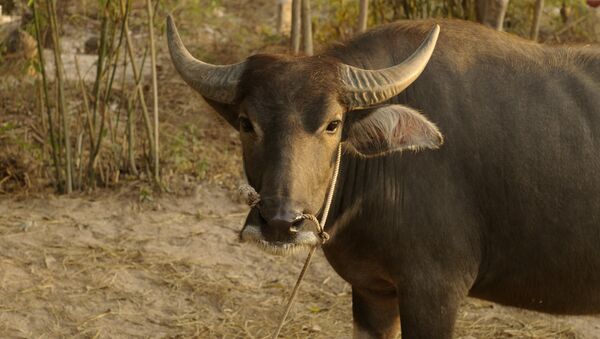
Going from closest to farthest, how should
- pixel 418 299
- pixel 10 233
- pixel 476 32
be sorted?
pixel 418 299 < pixel 476 32 < pixel 10 233

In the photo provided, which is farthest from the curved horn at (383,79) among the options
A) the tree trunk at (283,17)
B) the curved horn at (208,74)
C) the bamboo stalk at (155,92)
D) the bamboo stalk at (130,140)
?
the tree trunk at (283,17)

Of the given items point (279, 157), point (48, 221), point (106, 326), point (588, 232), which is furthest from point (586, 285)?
point (48, 221)

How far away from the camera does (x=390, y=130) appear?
375 centimetres

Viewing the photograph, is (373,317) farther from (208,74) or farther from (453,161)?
(208,74)

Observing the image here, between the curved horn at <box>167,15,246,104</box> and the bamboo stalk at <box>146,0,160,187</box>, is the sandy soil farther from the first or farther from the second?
the curved horn at <box>167,15,246,104</box>

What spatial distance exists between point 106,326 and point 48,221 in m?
1.45

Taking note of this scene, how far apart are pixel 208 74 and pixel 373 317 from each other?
149cm

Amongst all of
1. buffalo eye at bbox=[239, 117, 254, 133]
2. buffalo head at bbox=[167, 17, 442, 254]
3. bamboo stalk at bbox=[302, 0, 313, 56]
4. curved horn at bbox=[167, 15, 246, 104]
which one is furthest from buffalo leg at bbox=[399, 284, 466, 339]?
bamboo stalk at bbox=[302, 0, 313, 56]

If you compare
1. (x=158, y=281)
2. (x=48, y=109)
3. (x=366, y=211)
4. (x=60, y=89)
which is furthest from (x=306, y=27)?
(x=366, y=211)

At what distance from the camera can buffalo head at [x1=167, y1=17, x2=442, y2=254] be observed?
11.4 feet

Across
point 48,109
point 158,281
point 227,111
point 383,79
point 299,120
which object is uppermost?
point 383,79

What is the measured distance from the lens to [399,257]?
3.89 meters

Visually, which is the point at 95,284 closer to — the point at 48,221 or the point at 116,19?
the point at 48,221

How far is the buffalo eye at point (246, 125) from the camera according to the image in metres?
3.65
